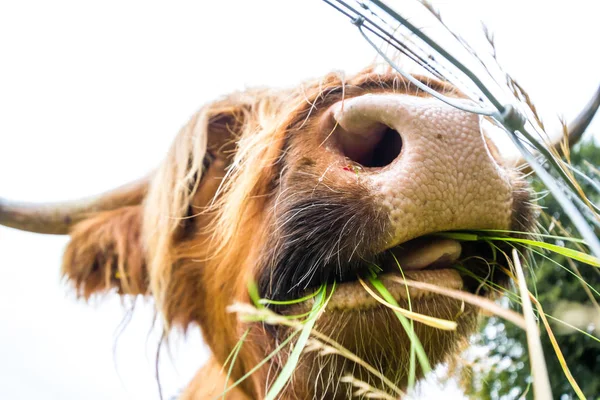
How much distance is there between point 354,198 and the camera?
1343 mm

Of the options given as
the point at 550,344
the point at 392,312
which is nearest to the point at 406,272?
the point at 392,312

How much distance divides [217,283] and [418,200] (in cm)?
104

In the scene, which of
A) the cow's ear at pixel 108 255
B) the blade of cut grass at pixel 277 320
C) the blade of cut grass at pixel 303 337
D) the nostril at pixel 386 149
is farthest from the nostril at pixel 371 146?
the cow's ear at pixel 108 255

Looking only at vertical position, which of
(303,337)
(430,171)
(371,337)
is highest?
(430,171)

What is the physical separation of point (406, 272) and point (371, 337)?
190 mm

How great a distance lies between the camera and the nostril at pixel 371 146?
1.46 metres

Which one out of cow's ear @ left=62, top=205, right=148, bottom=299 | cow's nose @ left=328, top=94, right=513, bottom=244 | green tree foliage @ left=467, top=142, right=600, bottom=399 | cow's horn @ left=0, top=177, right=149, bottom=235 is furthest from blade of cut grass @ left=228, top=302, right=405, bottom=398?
green tree foliage @ left=467, top=142, right=600, bottom=399

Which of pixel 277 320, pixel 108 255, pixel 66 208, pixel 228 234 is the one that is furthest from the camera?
pixel 66 208

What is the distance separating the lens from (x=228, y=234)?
1788 mm

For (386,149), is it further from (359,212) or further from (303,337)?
(303,337)

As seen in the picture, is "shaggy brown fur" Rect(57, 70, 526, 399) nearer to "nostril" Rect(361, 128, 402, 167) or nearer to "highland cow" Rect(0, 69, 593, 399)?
"highland cow" Rect(0, 69, 593, 399)

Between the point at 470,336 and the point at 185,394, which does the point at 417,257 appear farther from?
the point at 185,394

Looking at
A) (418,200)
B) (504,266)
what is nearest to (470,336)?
(504,266)

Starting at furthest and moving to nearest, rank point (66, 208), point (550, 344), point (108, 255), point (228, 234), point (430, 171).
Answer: point (550, 344), point (66, 208), point (108, 255), point (228, 234), point (430, 171)
